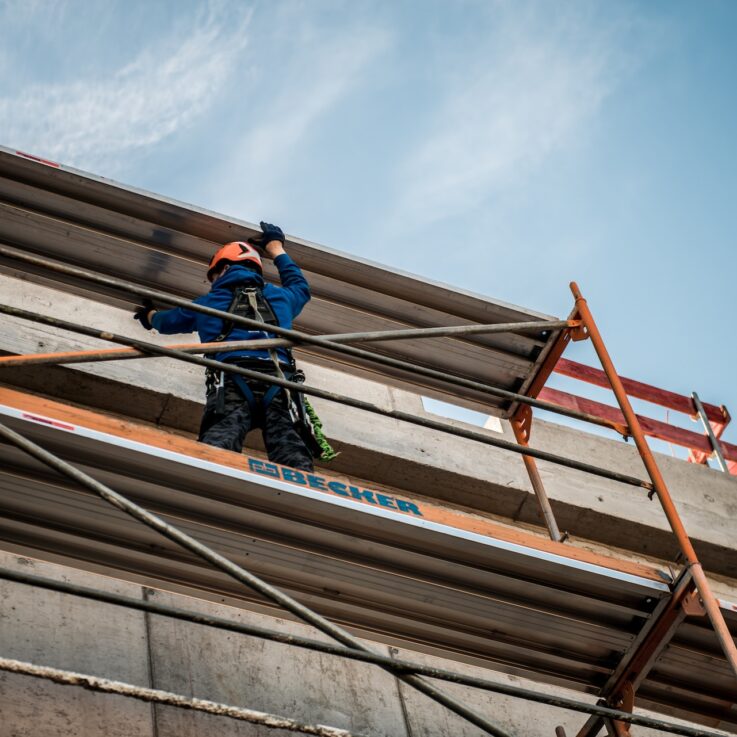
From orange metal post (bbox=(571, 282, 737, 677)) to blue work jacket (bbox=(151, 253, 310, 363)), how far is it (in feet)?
5.66

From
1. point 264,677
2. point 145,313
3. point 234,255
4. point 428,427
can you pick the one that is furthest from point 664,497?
point 145,313

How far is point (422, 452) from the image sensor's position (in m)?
8.31

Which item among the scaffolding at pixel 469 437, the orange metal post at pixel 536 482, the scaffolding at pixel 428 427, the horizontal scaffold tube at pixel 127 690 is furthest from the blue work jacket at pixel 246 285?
the horizontal scaffold tube at pixel 127 690

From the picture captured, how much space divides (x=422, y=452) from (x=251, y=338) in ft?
6.83

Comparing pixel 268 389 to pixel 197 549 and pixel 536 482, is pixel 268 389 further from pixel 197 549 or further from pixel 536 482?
pixel 197 549

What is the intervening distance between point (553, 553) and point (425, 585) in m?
0.66

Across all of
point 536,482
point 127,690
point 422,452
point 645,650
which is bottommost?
point 127,690

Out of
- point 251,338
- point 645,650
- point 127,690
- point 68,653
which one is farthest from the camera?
point 251,338

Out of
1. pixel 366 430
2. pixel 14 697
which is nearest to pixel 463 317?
pixel 366 430

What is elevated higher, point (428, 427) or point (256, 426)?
point (256, 426)

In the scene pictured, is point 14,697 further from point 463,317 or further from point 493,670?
point 463,317

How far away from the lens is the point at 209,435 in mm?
6117

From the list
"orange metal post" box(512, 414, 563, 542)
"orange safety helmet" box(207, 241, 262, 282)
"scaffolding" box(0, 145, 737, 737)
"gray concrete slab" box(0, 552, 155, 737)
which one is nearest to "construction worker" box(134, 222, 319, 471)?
"orange safety helmet" box(207, 241, 262, 282)

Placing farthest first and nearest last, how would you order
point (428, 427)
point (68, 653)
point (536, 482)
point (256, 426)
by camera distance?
point (536, 482), point (256, 426), point (428, 427), point (68, 653)
